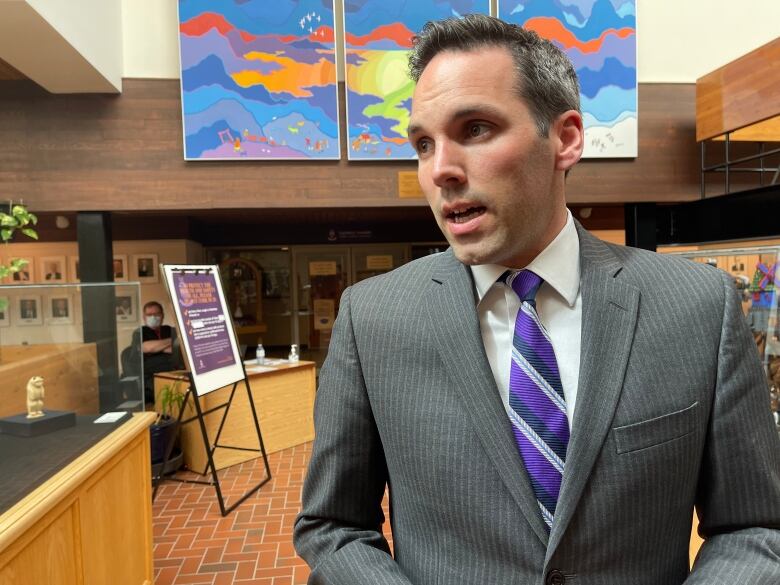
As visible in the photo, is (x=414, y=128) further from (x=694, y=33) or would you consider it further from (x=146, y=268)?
(x=146, y=268)

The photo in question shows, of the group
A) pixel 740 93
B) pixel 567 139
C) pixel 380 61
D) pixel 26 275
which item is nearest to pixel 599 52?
pixel 740 93

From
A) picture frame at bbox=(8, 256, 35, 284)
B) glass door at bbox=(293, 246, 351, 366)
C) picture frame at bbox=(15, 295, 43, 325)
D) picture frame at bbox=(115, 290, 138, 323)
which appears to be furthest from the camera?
glass door at bbox=(293, 246, 351, 366)

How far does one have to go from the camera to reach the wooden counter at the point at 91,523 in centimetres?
173

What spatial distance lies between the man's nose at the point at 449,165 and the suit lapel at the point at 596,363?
0.32m

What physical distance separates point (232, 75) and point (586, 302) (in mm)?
5068

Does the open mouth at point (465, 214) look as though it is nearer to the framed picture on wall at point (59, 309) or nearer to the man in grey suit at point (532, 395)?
the man in grey suit at point (532, 395)

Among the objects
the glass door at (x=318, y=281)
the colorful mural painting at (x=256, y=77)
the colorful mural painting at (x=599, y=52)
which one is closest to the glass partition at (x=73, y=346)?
the colorful mural painting at (x=256, y=77)

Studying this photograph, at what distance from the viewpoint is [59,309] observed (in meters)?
2.29

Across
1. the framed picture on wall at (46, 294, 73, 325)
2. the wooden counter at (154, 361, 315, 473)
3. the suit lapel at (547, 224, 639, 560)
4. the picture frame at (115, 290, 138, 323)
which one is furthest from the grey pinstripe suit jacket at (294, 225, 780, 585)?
the wooden counter at (154, 361, 315, 473)

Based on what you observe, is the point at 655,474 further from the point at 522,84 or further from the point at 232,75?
the point at 232,75

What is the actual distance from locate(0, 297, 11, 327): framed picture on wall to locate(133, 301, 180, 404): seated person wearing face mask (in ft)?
10.8

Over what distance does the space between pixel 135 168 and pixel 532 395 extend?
5.26 metres

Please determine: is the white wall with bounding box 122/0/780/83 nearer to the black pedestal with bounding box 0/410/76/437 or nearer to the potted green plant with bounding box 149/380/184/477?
the potted green plant with bounding box 149/380/184/477

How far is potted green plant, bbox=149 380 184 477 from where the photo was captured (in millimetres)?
4719
